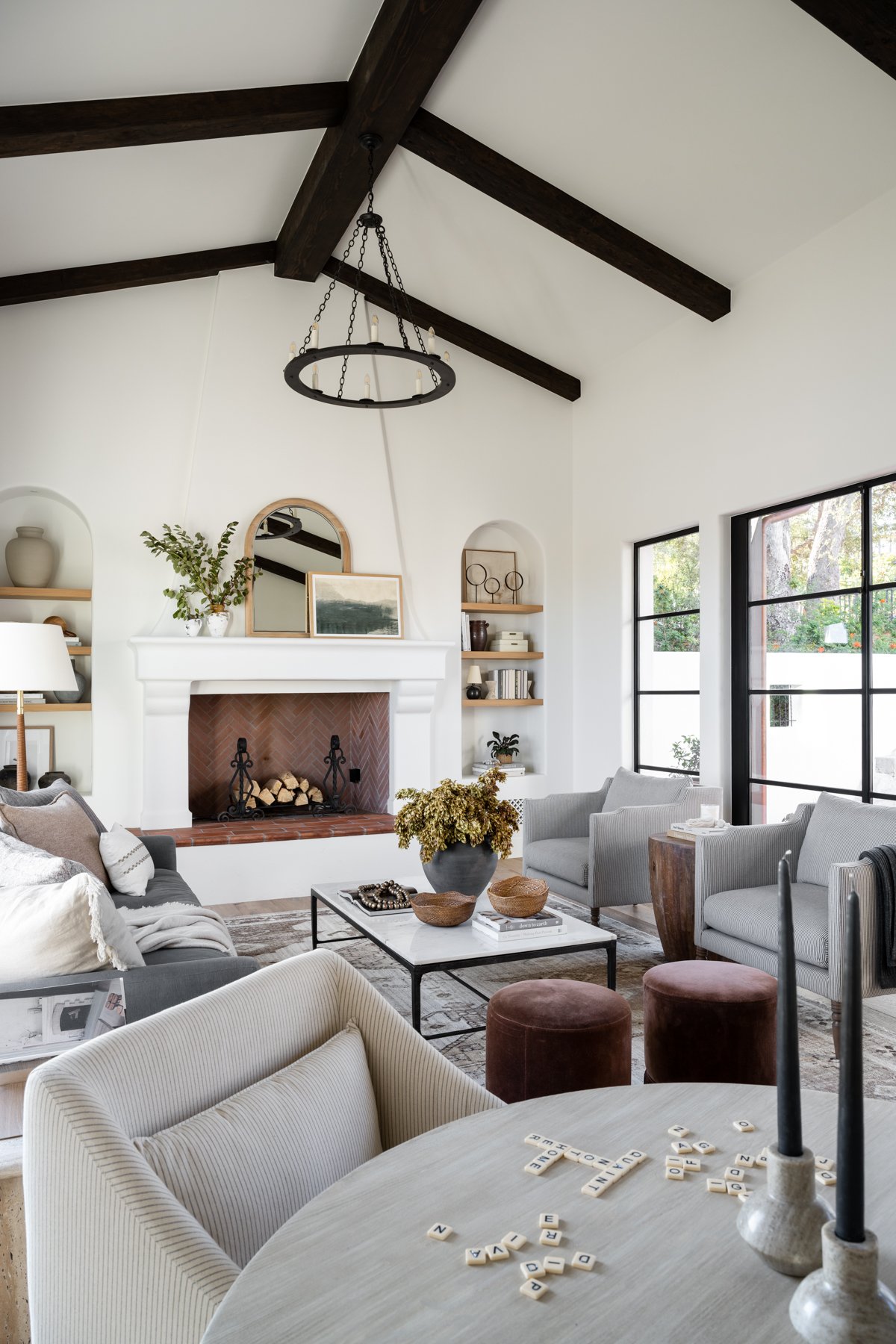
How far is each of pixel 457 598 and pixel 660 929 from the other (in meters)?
3.03

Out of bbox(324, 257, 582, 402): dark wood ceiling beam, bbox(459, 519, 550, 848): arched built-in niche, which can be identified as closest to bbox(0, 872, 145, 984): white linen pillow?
bbox(459, 519, 550, 848): arched built-in niche

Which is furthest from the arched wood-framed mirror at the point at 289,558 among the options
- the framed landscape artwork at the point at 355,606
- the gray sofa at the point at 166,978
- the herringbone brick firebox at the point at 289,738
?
the gray sofa at the point at 166,978

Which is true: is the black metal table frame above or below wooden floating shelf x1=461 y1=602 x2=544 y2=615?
below

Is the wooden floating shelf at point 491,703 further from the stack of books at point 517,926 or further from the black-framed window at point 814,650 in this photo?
the stack of books at point 517,926

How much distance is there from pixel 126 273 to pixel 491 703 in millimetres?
3543

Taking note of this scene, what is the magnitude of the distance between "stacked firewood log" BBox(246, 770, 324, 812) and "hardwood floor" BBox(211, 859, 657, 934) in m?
0.83

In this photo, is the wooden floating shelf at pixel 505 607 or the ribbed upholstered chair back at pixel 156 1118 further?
the wooden floating shelf at pixel 505 607

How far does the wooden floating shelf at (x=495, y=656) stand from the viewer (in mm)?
6594

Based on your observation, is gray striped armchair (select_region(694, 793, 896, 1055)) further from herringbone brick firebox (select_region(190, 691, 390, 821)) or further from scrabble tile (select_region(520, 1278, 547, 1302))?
herringbone brick firebox (select_region(190, 691, 390, 821))

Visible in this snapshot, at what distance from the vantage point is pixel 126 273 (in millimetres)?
5375

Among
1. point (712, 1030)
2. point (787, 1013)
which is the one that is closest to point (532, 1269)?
point (787, 1013)

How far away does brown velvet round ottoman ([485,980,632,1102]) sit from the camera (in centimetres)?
233

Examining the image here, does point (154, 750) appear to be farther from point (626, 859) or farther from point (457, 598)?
point (626, 859)

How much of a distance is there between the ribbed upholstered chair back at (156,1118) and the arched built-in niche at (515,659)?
533cm
